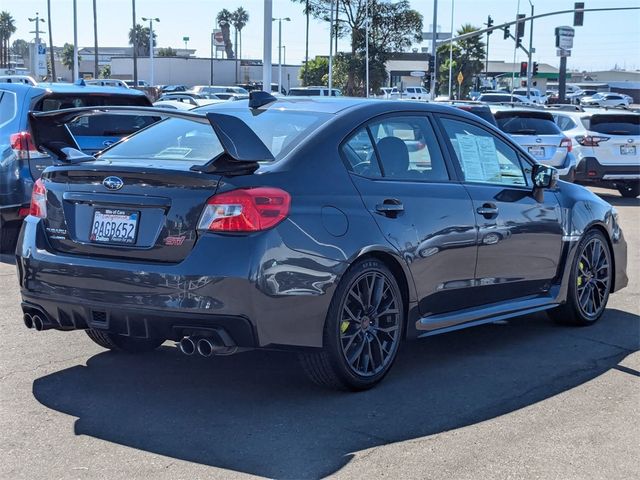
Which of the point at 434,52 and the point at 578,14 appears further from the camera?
the point at 434,52

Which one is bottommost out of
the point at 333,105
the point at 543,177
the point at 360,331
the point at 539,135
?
the point at 360,331

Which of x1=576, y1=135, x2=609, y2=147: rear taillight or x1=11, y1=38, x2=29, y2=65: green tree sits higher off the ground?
x1=11, y1=38, x2=29, y2=65: green tree

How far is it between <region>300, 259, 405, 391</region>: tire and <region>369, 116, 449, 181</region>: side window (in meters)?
0.67

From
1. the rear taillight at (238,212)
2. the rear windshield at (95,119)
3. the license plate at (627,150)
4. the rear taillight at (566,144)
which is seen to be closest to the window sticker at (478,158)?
the rear taillight at (238,212)

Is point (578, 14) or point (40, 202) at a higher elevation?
point (578, 14)

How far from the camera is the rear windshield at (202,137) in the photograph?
5.26 meters

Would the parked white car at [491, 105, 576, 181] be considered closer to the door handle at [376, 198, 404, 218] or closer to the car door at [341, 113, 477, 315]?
the car door at [341, 113, 477, 315]

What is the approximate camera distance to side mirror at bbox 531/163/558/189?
6.62 m

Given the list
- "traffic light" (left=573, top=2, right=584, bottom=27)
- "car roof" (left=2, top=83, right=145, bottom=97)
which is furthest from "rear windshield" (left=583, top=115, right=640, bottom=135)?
"traffic light" (left=573, top=2, right=584, bottom=27)

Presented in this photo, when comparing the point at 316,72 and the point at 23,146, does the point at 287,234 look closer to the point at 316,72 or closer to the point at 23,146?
the point at 23,146

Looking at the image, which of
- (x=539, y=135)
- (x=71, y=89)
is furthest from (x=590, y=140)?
(x=71, y=89)

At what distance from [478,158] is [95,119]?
193 inches

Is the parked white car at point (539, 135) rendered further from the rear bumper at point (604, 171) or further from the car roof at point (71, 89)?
the car roof at point (71, 89)

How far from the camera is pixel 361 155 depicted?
5484 millimetres
